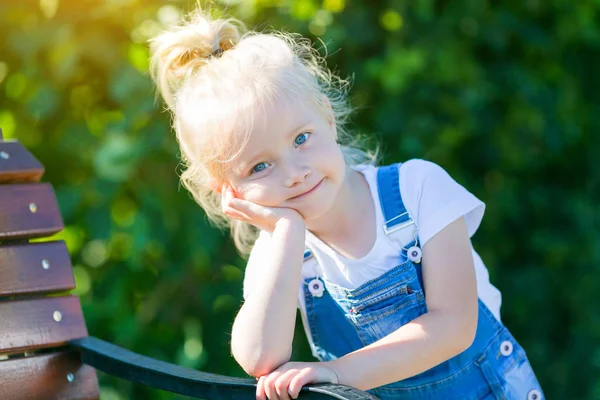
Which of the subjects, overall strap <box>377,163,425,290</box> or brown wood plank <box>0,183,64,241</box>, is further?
brown wood plank <box>0,183,64,241</box>

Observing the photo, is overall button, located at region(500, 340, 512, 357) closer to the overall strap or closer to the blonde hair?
the overall strap

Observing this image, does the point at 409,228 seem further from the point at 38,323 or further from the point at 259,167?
the point at 38,323

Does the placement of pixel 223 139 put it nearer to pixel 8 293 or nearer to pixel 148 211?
pixel 8 293

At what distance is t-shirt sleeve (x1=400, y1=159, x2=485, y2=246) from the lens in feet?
5.74

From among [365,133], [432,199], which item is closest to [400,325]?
[432,199]

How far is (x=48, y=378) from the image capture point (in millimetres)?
1879

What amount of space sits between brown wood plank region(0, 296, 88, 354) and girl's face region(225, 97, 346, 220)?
0.51 m

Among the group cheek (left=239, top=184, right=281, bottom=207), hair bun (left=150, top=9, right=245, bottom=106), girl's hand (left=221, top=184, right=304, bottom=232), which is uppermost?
hair bun (left=150, top=9, right=245, bottom=106)

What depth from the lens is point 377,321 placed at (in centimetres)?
183

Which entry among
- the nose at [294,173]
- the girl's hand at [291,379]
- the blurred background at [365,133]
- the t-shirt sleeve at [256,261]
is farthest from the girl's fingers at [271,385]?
the blurred background at [365,133]

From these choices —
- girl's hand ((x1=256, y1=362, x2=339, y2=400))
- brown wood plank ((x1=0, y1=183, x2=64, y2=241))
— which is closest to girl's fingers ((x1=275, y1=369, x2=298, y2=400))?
girl's hand ((x1=256, y1=362, x2=339, y2=400))

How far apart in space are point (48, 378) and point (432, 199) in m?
0.87

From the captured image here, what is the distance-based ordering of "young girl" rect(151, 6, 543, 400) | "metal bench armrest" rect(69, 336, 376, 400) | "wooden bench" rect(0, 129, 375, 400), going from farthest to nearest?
1. "wooden bench" rect(0, 129, 375, 400)
2. "young girl" rect(151, 6, 543, 400)
3. "metal bench armrest" rect(69, 336, 376, 400)

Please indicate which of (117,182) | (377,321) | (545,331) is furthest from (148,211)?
(545,331)
